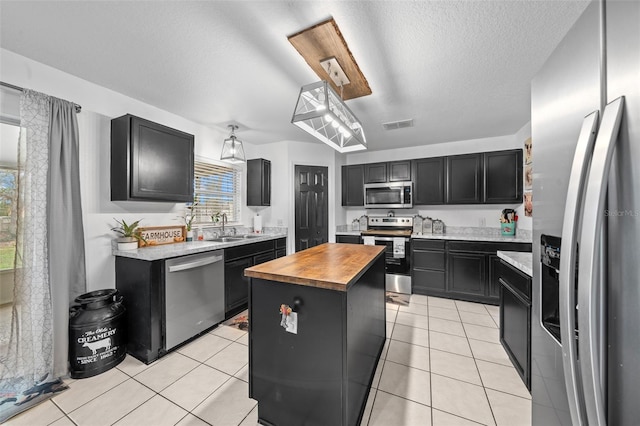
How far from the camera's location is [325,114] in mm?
1737

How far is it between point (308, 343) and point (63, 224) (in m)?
2.27

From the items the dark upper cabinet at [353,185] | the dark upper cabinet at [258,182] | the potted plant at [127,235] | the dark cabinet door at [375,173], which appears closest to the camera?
the potted plant at [127,235]

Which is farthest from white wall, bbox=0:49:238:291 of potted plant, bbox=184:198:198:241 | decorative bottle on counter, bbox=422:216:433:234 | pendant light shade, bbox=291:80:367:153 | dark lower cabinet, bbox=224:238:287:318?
decorative bottle on counter, bbox=422:216:433:234

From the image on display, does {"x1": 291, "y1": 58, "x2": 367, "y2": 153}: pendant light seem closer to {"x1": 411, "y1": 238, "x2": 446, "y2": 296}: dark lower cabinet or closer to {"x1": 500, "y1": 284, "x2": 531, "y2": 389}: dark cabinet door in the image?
{"x1": 500, "y1": 284, "x2": 531, "y2": 389}: dark cabinet door

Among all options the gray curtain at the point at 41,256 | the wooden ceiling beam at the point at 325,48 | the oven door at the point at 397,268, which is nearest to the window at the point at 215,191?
the gray curtain at the point at 41,256

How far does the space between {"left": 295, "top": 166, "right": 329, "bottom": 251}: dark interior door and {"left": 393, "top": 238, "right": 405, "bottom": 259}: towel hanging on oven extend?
123 centimetres

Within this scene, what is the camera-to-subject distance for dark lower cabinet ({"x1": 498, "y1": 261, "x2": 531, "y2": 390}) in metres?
1.81

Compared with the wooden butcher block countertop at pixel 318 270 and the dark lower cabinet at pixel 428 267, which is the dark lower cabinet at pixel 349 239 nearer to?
the dark lower cabinet at pixel 428 267

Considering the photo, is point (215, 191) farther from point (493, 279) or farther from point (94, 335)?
point (493, 279)

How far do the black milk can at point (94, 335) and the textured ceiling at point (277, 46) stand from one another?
2027 millimetres

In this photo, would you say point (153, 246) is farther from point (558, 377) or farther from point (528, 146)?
point (528, 146)

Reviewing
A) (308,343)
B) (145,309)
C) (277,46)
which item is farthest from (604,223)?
(145,309)

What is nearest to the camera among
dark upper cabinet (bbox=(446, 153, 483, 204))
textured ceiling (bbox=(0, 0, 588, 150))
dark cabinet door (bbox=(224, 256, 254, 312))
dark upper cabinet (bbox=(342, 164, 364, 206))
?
textured ceiling (bbox=(0, 0, 588, 150))

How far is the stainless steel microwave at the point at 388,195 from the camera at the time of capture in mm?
4406
